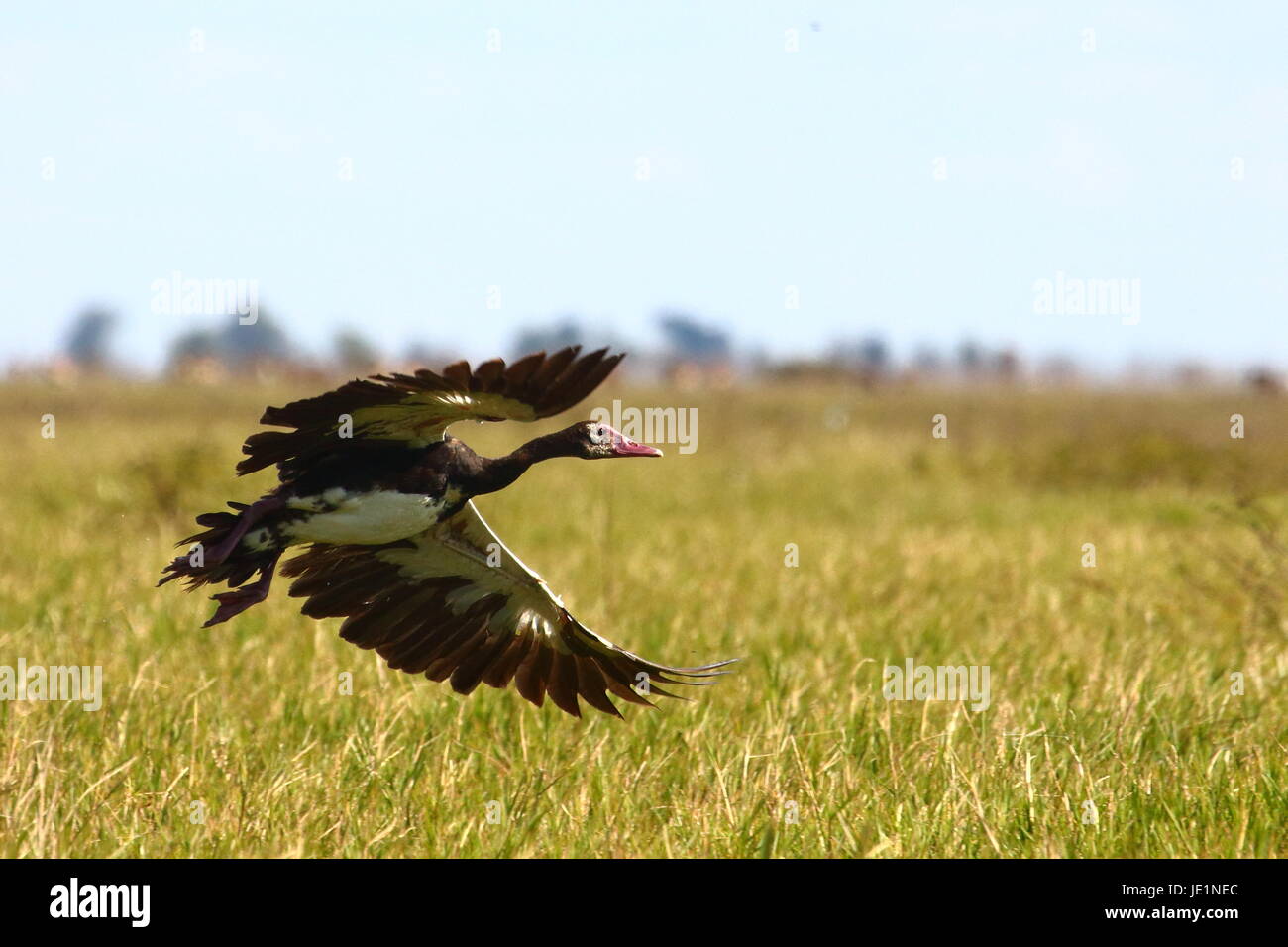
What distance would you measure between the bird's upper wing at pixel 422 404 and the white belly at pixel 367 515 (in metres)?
0.15

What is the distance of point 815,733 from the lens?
4.48m

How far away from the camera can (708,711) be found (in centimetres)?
483

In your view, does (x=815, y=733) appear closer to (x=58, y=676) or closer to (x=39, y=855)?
(x=39, y=855)

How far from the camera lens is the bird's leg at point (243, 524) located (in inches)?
159

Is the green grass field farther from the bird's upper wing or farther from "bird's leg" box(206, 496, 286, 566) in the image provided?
the bird's upper wing

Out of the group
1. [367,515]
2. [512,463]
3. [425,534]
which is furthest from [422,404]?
[425,534]

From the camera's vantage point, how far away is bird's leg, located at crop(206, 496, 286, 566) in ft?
13.3

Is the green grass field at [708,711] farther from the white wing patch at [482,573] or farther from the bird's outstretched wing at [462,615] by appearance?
the white wing patch at [482,573]

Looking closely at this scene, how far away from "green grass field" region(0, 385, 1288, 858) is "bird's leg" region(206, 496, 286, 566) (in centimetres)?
66

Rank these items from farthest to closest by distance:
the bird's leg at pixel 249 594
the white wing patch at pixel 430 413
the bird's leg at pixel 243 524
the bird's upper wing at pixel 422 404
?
the bird's leg at pixel 249 594 < the bird's leg at pixel 243 524 < the white wing patch at pixel 430 413 < the bird's upper wing at pixel 422 404

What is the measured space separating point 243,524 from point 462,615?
1066mm

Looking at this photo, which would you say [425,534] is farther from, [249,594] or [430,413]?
[430,413]

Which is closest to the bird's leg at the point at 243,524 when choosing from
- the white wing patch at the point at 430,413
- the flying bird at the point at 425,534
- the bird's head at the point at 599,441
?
the flying bird at the point at 425,534

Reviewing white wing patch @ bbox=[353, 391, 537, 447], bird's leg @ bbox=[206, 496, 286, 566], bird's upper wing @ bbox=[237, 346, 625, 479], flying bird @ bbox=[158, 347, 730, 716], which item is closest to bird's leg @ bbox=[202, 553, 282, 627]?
flying bird @ bbox=[158, 347, 730, 716]
